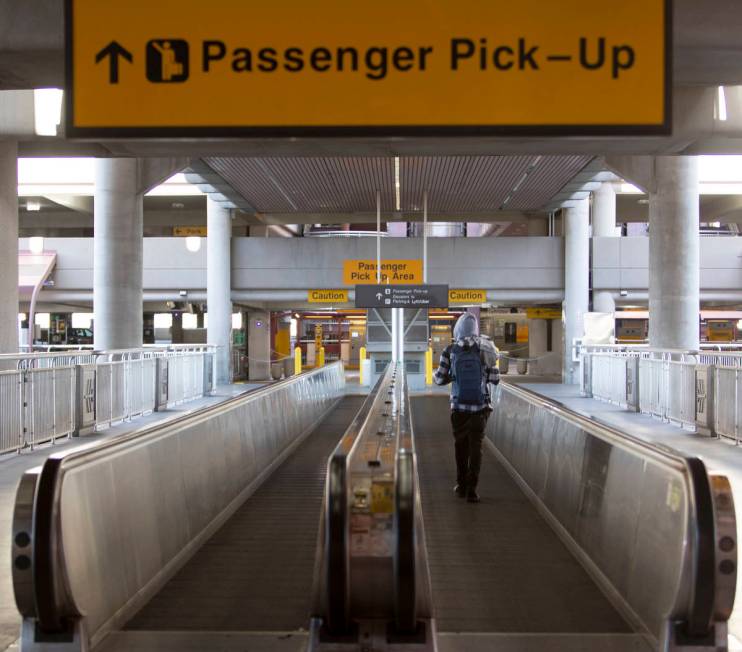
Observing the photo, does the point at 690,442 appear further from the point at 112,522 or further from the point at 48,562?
the point at 48,562

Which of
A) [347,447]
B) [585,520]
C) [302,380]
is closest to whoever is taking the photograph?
[347,447]

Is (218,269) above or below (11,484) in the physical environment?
above

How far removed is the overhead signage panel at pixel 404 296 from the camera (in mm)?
21047

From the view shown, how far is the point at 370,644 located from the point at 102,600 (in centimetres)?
153

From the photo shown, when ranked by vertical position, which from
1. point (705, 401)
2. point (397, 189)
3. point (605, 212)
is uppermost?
point (605, 212)

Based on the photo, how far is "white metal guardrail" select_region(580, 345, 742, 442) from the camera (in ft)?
41.2

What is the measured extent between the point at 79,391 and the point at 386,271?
1465 centimetres

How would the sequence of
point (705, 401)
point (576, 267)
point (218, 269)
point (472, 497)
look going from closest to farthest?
point (472, 497)
point (705, 401)
point (218, 269)
point (576, 267)

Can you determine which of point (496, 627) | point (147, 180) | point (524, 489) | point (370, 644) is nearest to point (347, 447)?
point (370, 644)

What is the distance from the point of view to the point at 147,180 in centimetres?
1712

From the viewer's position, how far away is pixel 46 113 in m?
10.6

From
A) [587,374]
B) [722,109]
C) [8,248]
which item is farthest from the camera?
[587,374]

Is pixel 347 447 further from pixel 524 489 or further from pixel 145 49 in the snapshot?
pixel 524 489

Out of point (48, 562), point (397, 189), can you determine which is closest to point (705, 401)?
point (397, 189)
